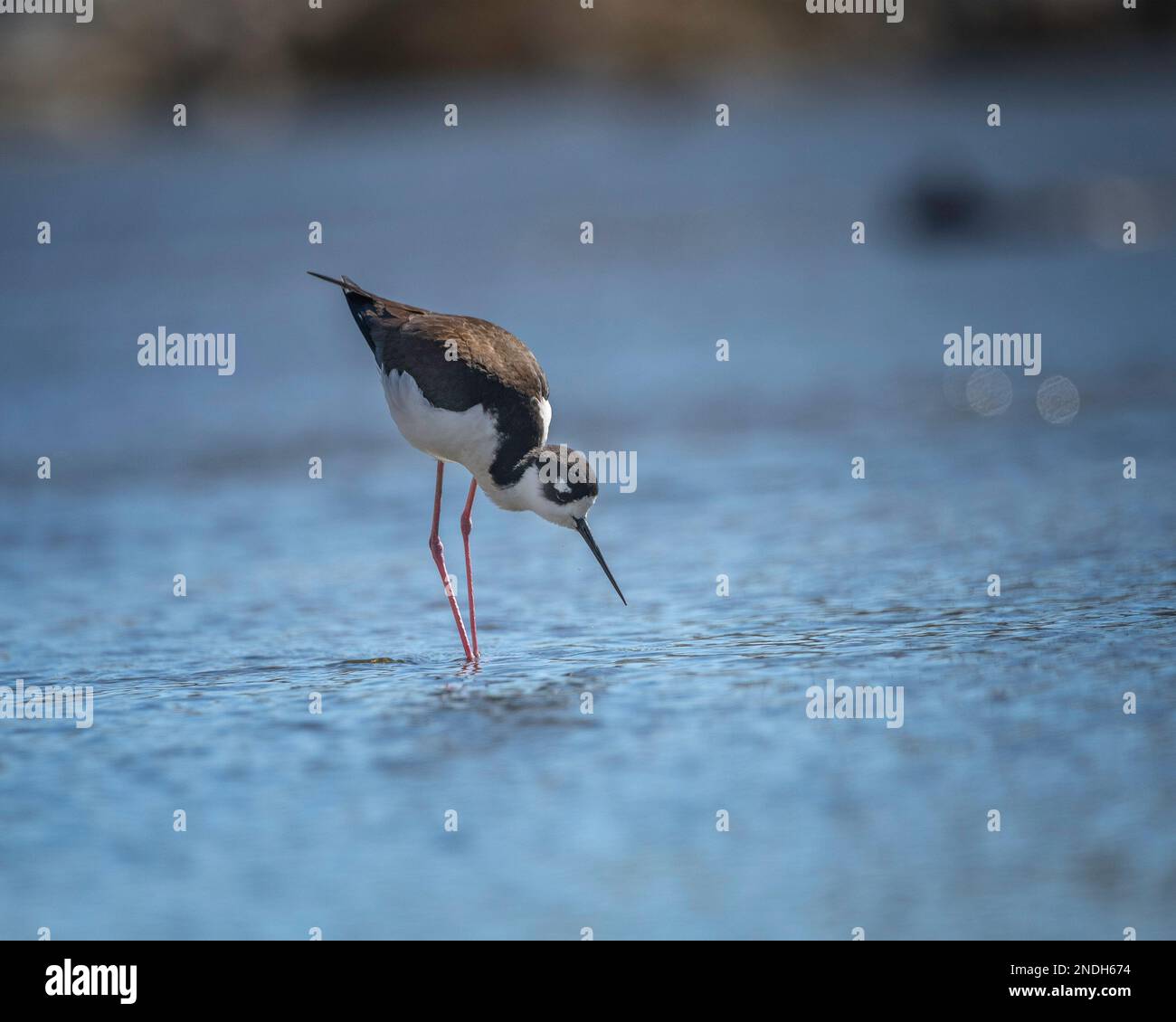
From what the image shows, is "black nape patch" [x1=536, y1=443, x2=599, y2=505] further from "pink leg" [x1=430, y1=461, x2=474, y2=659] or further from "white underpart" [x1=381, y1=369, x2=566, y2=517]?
"pink leg" [x1=430, y1=461, x2=474, y2=659]

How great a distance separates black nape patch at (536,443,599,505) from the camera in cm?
835

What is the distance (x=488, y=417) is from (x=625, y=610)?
153cm

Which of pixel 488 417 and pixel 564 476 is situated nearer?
pixel 564 476

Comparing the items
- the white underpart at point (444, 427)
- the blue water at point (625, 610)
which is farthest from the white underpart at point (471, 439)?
the blue water at point (625, 610)

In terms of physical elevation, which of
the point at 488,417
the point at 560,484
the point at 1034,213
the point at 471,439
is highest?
the point at 1034,213

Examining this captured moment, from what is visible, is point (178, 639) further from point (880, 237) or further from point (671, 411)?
point (880, 237)

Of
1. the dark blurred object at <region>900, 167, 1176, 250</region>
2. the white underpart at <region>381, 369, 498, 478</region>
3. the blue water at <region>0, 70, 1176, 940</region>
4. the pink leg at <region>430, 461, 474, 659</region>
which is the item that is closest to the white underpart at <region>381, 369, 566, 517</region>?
the white underpart at <region>381, 369, 498, 478</region>

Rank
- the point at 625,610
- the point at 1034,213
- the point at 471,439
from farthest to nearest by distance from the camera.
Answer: the point at 1034,213, the point at 625,610, the point at 471,439

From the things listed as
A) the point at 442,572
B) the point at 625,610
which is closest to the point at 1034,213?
the point at 625,610

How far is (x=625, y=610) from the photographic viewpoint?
9.24 meters

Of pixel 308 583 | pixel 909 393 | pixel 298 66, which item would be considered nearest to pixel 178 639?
pixel 308 583

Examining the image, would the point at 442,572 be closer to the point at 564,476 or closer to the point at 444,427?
the point at 444,427

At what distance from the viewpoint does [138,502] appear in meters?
13.3

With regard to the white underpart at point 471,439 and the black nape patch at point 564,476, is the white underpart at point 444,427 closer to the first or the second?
the white underpart at point 471,439
